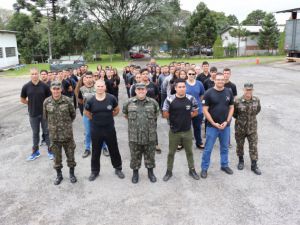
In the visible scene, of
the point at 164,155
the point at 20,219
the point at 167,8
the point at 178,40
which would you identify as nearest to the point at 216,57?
the point at 178,40

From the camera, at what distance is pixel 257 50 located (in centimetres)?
4762

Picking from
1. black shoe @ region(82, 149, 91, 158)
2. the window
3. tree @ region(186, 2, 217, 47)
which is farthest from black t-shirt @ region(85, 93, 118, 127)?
tree @ region(186, 2, 217, 47)

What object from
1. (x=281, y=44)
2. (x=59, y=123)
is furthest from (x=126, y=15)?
(x=59, y=123)

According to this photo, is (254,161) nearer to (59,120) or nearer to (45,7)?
(59,120)

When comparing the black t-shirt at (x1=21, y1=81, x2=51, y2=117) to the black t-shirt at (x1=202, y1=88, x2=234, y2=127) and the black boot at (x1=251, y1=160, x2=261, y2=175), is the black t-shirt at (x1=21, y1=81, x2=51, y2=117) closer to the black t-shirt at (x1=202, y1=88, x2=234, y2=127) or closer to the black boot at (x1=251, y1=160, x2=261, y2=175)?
the black t-shirt at (x1=202, y1=88, x2=234, y2=127)

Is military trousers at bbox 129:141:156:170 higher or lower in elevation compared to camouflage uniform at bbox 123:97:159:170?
lower

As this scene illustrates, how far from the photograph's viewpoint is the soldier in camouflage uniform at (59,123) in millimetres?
5078

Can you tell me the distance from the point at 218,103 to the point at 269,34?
4323cm

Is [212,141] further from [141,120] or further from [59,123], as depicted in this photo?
[59,123]

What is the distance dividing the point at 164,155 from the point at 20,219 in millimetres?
3227

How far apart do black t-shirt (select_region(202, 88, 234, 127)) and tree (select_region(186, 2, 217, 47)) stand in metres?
37.4

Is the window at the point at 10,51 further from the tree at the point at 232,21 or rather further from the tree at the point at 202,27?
the tree at the point at 232,21

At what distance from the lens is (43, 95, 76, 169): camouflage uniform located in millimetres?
5082

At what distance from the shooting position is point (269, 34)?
43250mm
